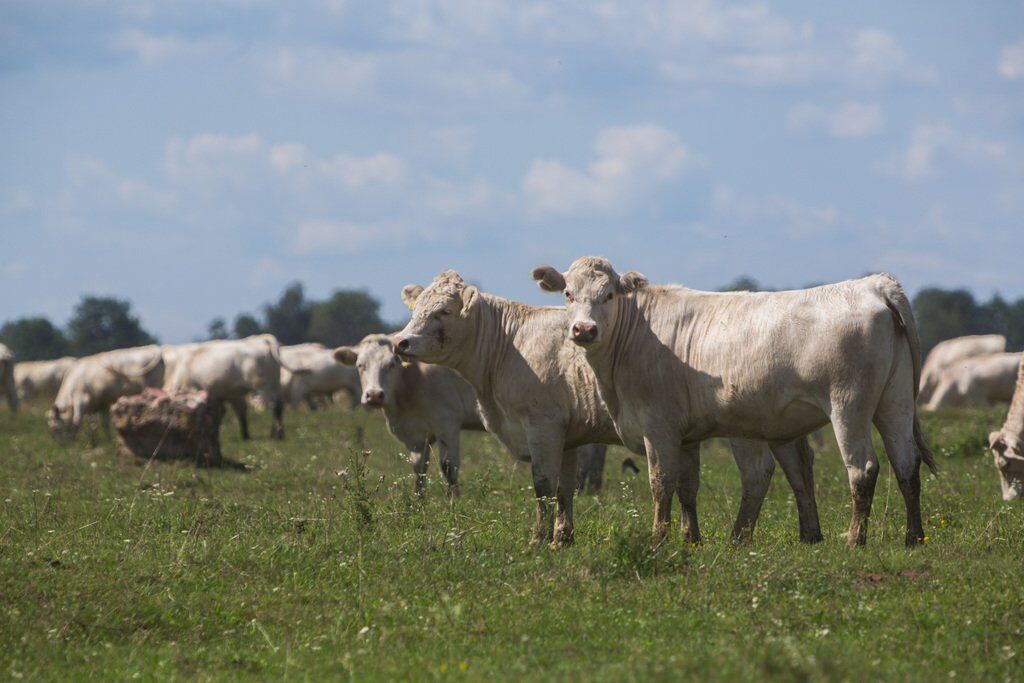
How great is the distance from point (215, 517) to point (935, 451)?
40.5 ft

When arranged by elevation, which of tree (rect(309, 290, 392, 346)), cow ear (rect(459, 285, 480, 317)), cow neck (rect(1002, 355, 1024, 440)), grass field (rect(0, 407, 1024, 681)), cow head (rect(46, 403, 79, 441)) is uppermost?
tree (rect(309, 290, 392, 346))

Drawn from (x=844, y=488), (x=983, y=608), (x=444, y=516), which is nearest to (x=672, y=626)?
(x=983, y=608)

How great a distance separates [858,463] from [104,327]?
13587cm

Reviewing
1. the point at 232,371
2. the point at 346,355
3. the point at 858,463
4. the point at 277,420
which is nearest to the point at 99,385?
the point at 232,371

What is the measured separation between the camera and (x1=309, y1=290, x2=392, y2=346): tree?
14088 cm

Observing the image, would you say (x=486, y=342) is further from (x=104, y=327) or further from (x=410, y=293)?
(x=104, y=327)

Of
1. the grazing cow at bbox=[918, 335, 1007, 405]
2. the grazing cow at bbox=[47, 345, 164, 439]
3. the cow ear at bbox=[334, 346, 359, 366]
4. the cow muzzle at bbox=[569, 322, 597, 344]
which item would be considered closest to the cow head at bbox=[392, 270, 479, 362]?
the cow muzzle at bbox=[569, 322, 597, 344]

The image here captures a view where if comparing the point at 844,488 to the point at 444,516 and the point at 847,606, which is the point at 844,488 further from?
the point at 847,606

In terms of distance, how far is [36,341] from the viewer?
13300cm

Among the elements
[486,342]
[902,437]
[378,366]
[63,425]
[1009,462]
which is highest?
[486,342]

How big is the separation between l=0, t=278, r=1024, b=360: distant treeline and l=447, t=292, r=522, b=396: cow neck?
108m

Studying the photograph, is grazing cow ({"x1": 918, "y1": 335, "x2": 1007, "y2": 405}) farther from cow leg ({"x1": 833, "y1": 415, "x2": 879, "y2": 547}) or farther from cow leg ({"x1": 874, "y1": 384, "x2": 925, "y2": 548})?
cow leg ({"x1": 833, "y1": 415, "x2": 879, "y2": 547})

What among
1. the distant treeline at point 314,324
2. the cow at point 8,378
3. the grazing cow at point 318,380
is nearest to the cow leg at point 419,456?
the cow at point 8,378

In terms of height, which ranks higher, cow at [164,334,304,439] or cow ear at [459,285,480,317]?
cow ear at [459,285,480,317]
